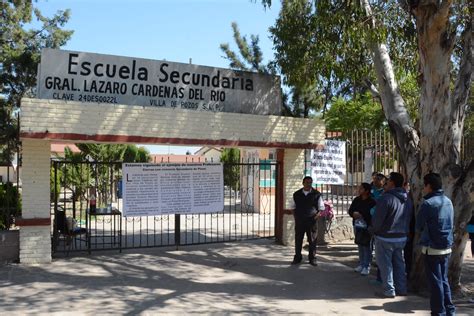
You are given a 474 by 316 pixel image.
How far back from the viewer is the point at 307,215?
29.1ft

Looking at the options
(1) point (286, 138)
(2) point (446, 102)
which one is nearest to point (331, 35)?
(1) point (286, 138)

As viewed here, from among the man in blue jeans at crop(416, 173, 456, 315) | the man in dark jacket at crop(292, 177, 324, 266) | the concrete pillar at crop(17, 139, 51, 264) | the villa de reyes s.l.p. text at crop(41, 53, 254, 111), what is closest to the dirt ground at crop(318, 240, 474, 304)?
the man in dark jacket at crop(292, 177, 324, 266)

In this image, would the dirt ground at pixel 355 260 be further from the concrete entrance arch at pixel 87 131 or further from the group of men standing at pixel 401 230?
the concrete entrance arch at pixel 87 131

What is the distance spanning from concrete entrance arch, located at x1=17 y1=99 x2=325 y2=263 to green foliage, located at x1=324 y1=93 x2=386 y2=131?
18180mm

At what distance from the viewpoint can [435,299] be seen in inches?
234

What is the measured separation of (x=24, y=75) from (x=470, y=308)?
41.6 ft

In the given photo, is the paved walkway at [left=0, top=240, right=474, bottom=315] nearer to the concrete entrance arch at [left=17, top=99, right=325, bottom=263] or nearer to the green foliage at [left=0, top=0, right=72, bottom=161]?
the concrete entrance arch at [left=17, top=99, right=325, bottom=263]

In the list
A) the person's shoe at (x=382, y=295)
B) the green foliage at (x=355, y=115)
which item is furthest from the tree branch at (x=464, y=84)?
the green foliage at (x=355, y=115)

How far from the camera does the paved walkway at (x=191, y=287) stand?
6.37 meters

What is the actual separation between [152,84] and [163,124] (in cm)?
91

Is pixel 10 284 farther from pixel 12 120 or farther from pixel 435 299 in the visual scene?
pixel 12 120

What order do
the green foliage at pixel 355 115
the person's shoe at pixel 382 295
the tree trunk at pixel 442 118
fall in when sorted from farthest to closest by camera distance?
the green foliage at pixel 355 115
the tree trunk at pixel 442 118
the person's shoe at pixel 382 295

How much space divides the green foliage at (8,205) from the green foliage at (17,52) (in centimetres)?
102

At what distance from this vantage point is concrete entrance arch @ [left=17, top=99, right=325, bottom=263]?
8.32 meters
